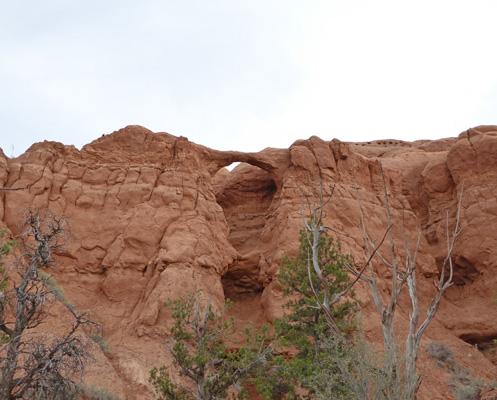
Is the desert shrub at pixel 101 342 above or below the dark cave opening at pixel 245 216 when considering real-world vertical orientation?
below

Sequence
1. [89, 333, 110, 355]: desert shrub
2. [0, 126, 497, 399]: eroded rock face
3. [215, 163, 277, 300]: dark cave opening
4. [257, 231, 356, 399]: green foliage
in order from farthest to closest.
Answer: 1. [215, 163, 277, 300]: dark cave opening
2. [0, 126, 497, 399]: eroded rock face
3. [89, 333, 110, 355]: desert shrub
4. [257, 231, 356, 399]: green foliage

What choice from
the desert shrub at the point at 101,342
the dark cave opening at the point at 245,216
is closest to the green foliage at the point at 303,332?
the desert shrub at the point at 101,342

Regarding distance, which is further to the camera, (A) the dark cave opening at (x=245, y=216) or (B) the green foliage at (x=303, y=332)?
(A) the dark cave opening at (x=245, y=216)

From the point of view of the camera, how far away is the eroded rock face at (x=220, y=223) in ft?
70.4

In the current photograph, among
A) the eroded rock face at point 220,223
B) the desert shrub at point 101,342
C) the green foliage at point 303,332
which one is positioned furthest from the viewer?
the eroded rock face at point 220,223

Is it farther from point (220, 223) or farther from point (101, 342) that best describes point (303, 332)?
point (220, 223)

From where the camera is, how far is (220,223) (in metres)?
26.2

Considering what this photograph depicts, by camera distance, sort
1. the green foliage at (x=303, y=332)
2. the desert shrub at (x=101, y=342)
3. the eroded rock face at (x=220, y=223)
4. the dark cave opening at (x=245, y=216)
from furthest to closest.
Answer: the dark cave opening at (x=245, y=216) → the eroded rock face at (x=220, y=223) → the desert shrub at (x=101, y=342) → the green foliage at (x=303, y=332)

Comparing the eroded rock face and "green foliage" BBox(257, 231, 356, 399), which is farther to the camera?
the eroded rock face

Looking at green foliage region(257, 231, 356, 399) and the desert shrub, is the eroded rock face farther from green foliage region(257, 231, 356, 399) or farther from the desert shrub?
green foliage region(257, 231, 356, 399)

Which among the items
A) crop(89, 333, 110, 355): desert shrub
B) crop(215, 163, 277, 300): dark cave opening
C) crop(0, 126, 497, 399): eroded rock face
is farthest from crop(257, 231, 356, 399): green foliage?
crop(215, 163, 277, 300): dark cave opening

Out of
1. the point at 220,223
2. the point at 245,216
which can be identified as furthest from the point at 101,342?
the point at 245,216

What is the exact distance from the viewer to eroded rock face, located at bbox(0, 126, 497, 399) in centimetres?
2145

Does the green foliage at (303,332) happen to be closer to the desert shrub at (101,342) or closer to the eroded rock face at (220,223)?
the eroded rock face at (220,223)
